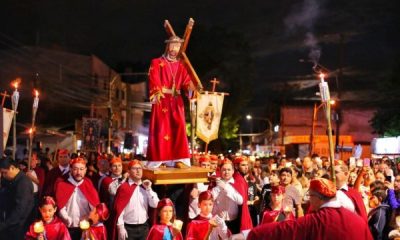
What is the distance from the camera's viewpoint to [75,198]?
8086 millimetres

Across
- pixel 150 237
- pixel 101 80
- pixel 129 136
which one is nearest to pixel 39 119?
pixel 129 136

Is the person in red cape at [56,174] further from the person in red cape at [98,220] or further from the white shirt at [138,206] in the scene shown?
the white shirt at [138,206]

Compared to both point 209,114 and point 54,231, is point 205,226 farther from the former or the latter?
point 209,114

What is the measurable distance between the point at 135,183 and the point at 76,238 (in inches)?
47.8

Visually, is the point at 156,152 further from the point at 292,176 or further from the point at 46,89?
the point at 46,89

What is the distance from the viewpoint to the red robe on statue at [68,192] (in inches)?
314

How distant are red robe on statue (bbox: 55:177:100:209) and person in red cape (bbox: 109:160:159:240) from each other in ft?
1.17

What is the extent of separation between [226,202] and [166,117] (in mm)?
1787

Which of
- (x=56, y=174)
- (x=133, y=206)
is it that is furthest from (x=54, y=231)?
(x=56, y=174)

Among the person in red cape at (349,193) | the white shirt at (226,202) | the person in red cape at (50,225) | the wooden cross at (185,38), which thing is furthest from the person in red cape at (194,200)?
the person in red cape at (349,193)

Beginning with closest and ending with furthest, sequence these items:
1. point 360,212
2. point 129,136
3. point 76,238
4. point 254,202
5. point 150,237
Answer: point 360,212 → point 150,237 → point 76,238 → point 254,202 → point 129,136

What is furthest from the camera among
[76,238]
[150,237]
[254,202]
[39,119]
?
[39,119]

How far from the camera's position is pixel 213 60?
41.9 meters

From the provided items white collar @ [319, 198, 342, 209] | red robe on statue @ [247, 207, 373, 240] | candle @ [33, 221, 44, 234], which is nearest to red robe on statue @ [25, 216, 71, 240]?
candle @ [33, 221, 44, 234]
